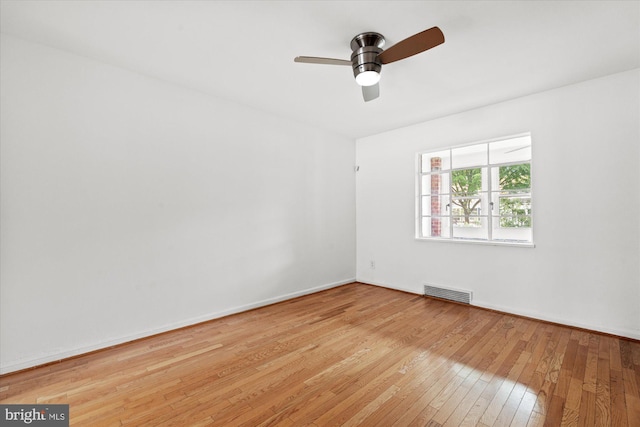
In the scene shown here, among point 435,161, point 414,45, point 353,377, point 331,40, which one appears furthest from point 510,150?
point 353,377

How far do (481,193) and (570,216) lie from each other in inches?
39.8

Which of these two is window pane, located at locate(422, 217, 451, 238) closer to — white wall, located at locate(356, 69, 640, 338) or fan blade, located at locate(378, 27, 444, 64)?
white wall, located at locate(356, 69, 640, 338)

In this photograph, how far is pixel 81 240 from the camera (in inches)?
98.5

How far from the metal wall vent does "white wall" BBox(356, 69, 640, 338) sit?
99 millimetres

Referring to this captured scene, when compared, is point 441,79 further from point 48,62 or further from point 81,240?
point 81,240

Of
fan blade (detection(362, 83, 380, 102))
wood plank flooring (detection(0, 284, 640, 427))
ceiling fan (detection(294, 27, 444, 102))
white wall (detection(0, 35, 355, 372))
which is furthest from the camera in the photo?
fan blade (detection(362, 83, 380, 102))

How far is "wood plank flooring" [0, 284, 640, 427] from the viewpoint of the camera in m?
1.72

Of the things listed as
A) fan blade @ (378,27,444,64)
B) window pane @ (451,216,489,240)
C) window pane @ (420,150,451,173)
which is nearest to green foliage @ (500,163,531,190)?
window pane @ (451,216,489,240)

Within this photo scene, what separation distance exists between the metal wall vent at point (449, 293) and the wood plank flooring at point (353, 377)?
0.63 meters

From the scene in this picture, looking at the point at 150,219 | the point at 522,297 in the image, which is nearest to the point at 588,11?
the point at 522,297

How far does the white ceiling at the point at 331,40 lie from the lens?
1.96m

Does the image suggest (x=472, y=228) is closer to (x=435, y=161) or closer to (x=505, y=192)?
(x=505, y=192)

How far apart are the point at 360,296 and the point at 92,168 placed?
12.0 ft

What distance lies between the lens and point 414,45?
2018mm
